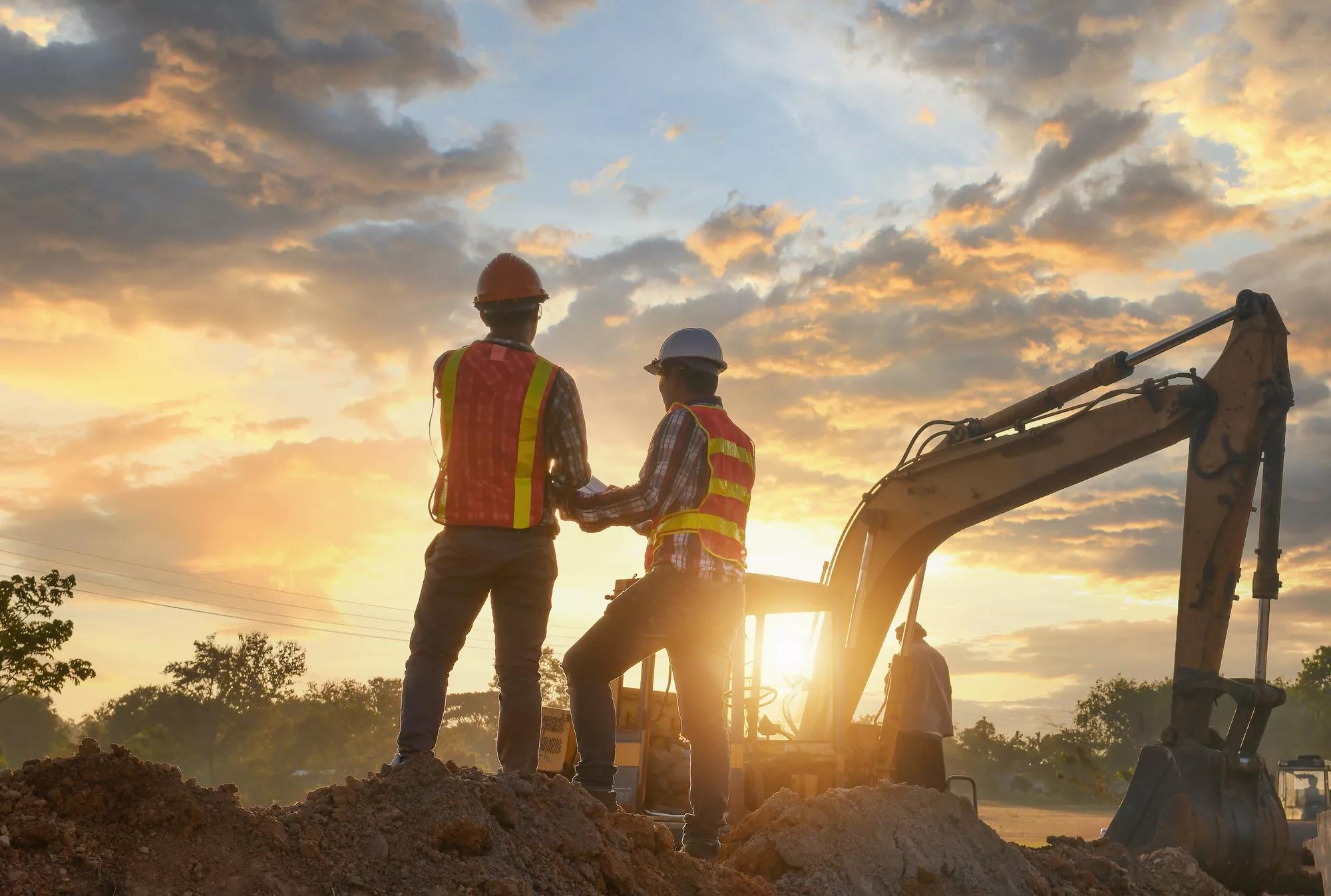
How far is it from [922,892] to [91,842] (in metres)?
3.47

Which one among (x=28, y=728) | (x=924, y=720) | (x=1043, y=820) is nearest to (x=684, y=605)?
(x=924, y=720)

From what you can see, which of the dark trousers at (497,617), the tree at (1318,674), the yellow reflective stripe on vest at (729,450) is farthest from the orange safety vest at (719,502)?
the tree at (1318,674)

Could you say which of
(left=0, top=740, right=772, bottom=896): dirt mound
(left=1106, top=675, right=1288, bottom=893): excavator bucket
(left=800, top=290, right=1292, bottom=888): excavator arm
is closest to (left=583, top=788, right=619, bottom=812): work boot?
(left=0, top=740, right=772, bottom=896): dirt mound

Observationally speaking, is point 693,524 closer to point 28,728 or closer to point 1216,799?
point 1216,799

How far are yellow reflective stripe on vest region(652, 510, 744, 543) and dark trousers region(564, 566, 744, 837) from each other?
18 centimetres

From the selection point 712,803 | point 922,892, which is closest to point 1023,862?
point 922,892

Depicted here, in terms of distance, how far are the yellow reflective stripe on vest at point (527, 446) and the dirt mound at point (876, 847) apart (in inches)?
73.5

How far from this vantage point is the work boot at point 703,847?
5.00 m

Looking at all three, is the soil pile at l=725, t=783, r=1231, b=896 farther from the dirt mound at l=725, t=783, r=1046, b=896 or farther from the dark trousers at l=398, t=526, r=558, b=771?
the dark trousers at l=398, t=526, r=558, b=771

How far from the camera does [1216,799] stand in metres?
8.99

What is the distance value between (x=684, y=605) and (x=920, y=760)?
16.0 feet

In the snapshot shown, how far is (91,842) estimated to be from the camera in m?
3.08

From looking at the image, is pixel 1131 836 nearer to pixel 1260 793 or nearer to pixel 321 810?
pixel 1260 793

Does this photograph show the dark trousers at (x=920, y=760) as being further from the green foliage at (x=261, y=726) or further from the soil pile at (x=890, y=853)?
the green foliage at (x=261, y=726)
